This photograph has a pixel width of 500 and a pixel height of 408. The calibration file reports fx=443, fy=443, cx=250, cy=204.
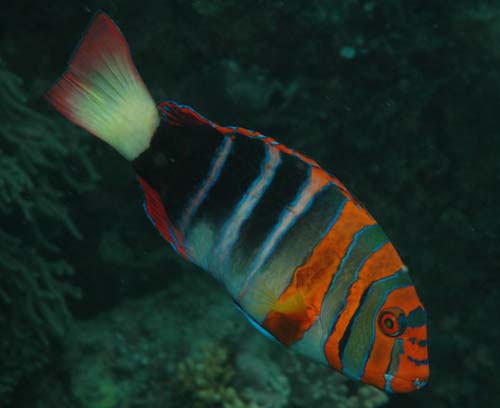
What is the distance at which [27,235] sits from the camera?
4.66m

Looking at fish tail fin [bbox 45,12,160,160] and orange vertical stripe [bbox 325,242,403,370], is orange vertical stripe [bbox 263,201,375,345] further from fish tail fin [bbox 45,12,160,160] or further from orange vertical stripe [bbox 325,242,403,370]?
fish tail fin [bbox 45,12,160,160]

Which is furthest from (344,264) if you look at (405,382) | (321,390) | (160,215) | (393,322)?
(321,390)

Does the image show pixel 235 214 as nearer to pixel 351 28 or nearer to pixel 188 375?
pixel 188 375

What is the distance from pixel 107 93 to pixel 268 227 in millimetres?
843

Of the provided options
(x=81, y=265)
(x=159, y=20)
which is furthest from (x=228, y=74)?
(x=81, y=265)

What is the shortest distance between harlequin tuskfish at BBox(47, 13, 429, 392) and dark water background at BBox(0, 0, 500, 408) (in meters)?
2.87

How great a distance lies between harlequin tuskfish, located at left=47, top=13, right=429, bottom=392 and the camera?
1.72 meters

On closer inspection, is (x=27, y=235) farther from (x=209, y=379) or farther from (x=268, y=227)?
(x=268, y=227)

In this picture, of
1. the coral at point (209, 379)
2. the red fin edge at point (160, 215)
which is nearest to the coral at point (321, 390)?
the coral at point (209, 379)

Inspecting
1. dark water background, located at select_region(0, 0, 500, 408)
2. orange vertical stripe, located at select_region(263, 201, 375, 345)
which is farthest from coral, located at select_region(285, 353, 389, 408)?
orange vertical stripe, located at select_region(263, 201, 375, 345)

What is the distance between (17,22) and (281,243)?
14.9 feet

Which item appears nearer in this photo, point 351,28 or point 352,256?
point 352,256

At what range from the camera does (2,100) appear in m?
4.22

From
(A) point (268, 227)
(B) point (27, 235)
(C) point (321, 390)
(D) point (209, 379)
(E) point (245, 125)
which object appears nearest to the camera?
(A) point (268, 227)
